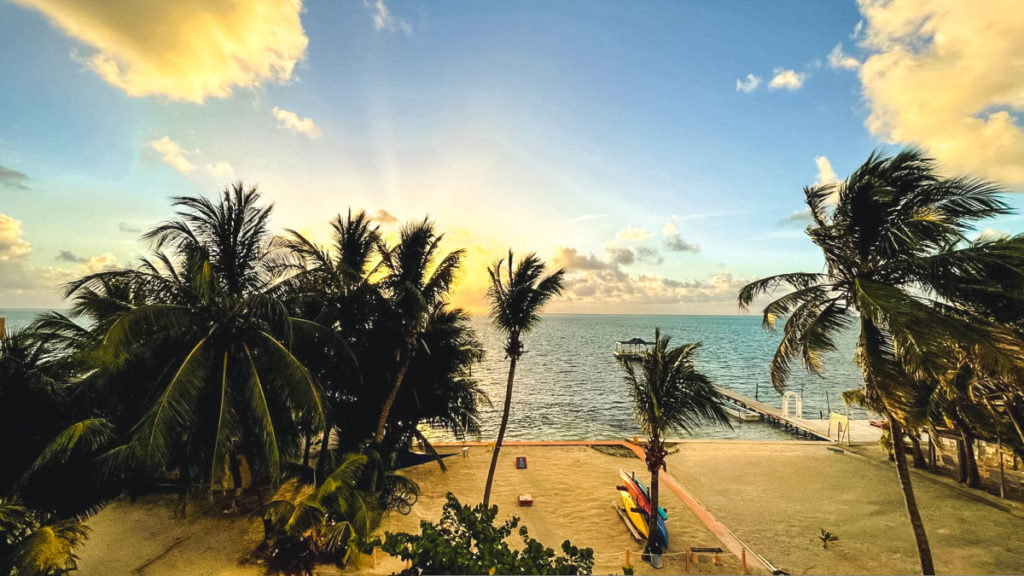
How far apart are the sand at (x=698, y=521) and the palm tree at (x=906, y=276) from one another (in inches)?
172

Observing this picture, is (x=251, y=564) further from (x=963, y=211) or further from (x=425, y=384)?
(x=963, y=211)

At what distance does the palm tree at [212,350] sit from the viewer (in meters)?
7.82

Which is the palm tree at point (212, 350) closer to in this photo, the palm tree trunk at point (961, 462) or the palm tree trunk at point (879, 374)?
the palm tree trunk at point (879, 374)

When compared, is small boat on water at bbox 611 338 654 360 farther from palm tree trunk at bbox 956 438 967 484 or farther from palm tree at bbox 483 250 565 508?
palm tree trunk at bbox 956 438 967 484

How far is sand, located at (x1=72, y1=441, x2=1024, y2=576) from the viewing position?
386 inches

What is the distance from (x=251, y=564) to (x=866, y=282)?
13626 mm

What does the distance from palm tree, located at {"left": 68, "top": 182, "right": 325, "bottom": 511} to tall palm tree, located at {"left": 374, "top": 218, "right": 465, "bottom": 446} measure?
9.16 ft

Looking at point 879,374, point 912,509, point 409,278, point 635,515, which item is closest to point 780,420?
point 635,515

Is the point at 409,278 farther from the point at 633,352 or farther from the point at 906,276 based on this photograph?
the point at 633,352

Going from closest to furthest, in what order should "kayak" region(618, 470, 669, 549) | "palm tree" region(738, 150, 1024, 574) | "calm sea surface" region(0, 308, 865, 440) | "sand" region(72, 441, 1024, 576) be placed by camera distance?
"palm tree" region(738, 150, 1024, 574) < "sand" region(72, 441, 1024, 576) < "kayak" region(618, 470, 669, 549) < "calm sea surface" region(0, 308, 865, 440)

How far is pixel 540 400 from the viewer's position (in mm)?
40219

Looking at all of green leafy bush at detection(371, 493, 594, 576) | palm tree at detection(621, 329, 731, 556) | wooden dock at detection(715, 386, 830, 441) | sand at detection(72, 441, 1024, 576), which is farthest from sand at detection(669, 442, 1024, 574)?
green leafy bush at detection(371, 493, 594, 576)

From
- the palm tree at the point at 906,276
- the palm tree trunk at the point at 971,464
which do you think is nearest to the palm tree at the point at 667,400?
the palm tree at the point at 906,276

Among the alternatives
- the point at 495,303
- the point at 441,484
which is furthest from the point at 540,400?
the point at 495,303
